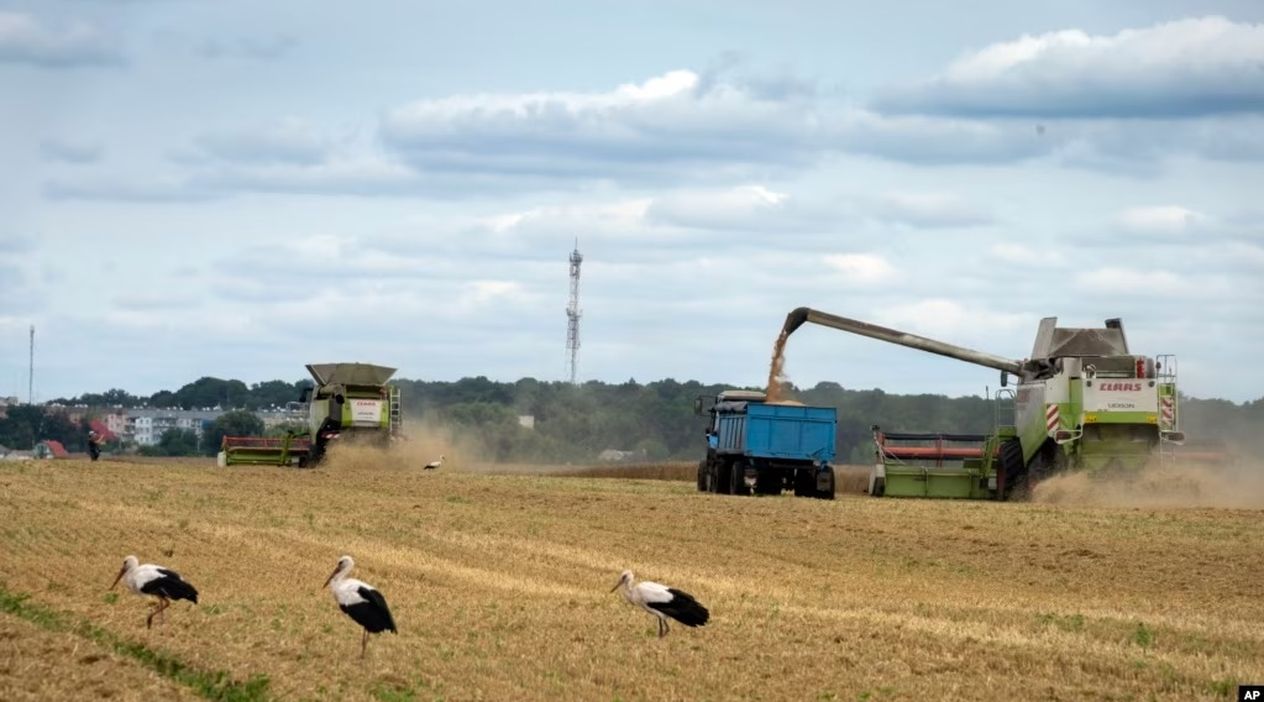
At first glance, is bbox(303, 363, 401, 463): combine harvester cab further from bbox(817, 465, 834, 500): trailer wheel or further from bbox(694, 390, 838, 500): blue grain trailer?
bbox(817, 465, 834, 500): trailer wheel

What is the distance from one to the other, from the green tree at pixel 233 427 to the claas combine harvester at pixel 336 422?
44.8 m

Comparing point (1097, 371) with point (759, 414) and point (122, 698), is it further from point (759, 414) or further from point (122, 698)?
point (122, 698)

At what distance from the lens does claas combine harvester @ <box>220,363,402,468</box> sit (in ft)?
190

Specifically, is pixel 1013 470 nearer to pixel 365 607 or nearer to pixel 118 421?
pixel 365 607

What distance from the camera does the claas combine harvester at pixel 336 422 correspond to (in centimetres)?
5797

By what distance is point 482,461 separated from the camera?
76.1m

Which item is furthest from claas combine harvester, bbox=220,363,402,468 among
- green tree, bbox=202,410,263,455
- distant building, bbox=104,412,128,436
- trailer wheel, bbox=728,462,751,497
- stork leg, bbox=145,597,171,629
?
distant building, bbox=104,412,128,436

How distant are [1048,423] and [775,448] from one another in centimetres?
619

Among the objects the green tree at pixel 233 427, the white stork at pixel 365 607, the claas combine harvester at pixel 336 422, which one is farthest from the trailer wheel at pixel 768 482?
the green tree at pixel 233 427

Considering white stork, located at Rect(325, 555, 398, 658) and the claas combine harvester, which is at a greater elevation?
the claas combine harvester

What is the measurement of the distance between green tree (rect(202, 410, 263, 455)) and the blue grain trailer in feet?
214

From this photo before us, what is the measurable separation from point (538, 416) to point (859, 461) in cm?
2405

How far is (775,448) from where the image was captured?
40469 millimetres

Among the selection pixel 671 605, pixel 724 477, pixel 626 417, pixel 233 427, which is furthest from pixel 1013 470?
pixel 233 427
